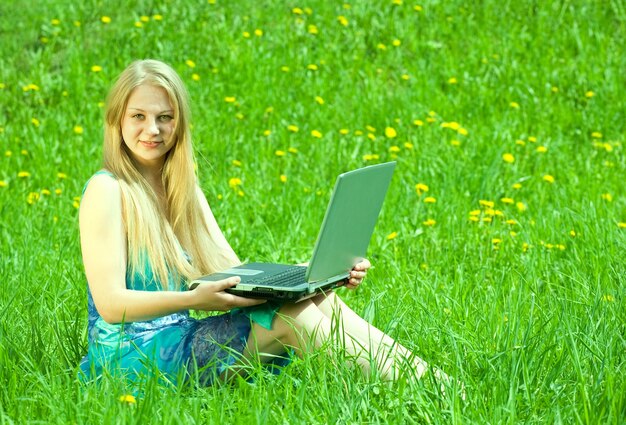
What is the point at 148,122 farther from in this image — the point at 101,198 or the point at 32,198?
the point at 32,198

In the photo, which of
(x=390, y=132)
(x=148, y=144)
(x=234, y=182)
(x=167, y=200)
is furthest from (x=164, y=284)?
(x=390, y=132)

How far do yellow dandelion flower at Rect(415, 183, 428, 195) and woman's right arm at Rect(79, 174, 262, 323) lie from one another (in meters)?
2.01

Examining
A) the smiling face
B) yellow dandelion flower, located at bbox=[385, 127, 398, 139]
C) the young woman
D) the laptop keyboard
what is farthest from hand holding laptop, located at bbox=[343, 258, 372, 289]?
yellow dandelion flower, located at bbox=[385, 127, 398, 139]

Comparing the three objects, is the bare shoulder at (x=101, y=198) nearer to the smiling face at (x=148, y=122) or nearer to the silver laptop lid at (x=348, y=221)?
the smiling face at (x=148, y=122)

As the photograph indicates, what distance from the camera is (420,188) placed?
179 inches

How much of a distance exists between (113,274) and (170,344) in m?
0.25

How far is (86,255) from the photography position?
2604mm

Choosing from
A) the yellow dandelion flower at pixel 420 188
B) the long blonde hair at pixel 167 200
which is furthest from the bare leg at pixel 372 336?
the yellow dandelion flower at pixel 420 188

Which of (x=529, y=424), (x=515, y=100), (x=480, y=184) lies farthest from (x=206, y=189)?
(x=529, y=424)

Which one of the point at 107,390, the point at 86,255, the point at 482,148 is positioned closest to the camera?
the point at 107,390

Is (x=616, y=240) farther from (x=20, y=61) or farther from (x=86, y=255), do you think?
(x=20, y=61)

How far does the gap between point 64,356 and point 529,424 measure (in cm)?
132

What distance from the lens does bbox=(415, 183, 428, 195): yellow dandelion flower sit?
14.5ft

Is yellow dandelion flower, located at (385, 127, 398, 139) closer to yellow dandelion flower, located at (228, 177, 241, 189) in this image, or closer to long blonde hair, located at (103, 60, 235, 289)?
yellow dandelion flower, located at (228, 177, 241, 189)
